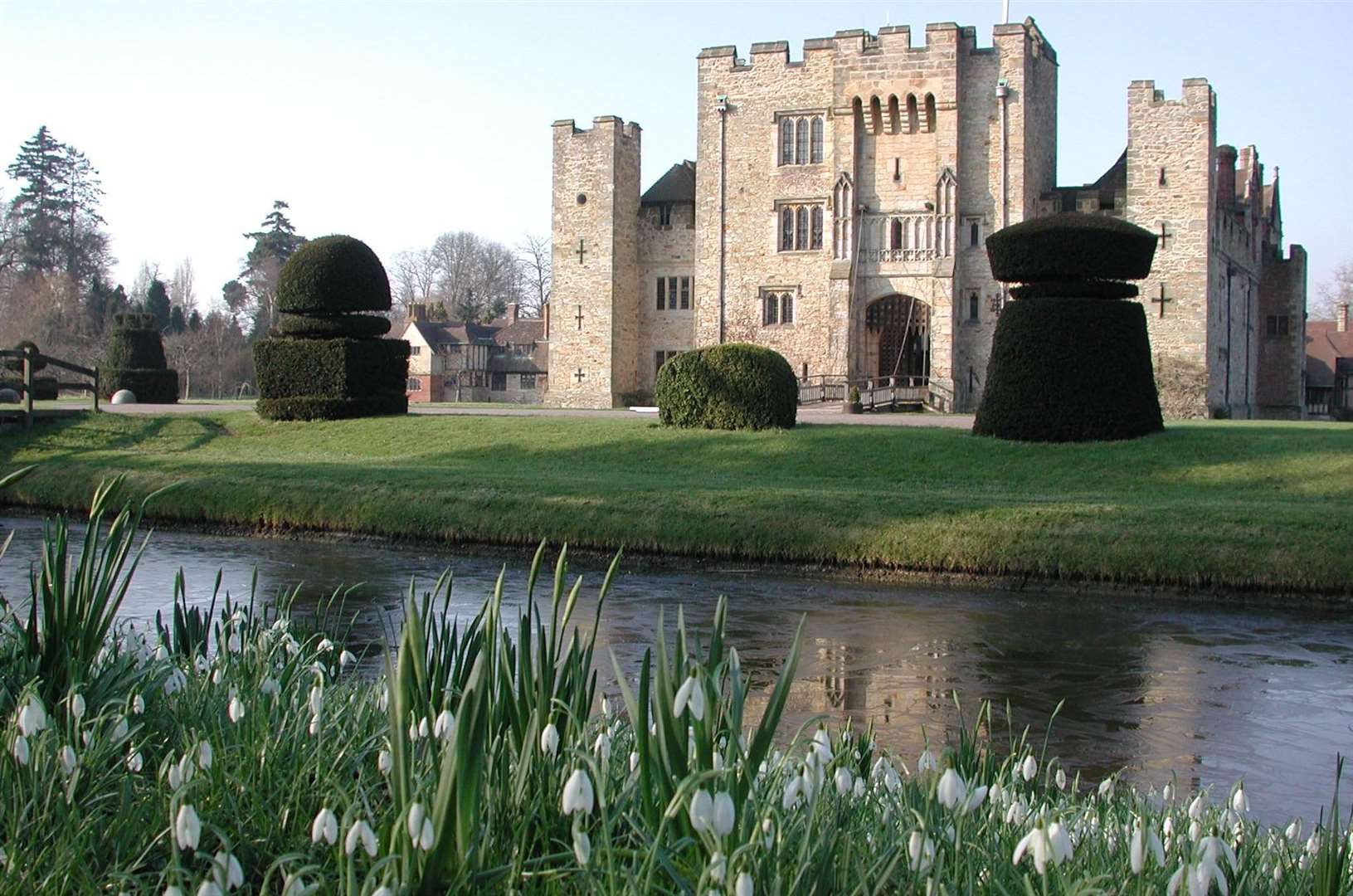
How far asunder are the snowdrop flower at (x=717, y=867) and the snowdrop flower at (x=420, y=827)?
0.61m

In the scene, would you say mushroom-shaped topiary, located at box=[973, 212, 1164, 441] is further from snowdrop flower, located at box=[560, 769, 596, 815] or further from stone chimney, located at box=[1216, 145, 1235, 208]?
stone chimney, located at box=[1216, 145, 1235, 208]

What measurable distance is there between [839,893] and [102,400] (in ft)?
131

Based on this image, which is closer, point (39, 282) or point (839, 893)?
point (839, 893)

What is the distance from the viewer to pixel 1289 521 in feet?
46.3

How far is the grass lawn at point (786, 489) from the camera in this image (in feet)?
45.6

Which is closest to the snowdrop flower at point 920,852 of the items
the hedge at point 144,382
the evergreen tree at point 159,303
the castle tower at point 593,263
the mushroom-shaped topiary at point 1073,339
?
the mushroom-shaped topiary at point 1073,339

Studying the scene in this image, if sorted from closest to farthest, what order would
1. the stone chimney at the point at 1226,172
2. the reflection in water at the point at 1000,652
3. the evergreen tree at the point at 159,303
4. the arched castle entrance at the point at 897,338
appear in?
1. the reflection in water at the point at 1000,652
2. the arched castle entrance at the point at 897,338
3. the stone chimney at the point at 1226,172
4. the evergreen tree at the point at 159,303

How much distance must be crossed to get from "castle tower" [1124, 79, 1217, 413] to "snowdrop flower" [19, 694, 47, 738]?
39881 mm

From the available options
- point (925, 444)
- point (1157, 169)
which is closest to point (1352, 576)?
point (925, 444)

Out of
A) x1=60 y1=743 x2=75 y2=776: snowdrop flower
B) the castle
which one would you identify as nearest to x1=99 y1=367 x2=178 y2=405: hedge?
the castle

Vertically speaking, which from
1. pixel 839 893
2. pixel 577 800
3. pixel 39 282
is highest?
pixel 39 282

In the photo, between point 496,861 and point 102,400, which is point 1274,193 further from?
point 496,861

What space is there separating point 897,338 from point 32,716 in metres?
42.0

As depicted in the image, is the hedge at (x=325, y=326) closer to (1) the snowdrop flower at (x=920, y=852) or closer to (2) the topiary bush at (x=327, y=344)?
(2) the topiary bush at (x=327, y=344)
